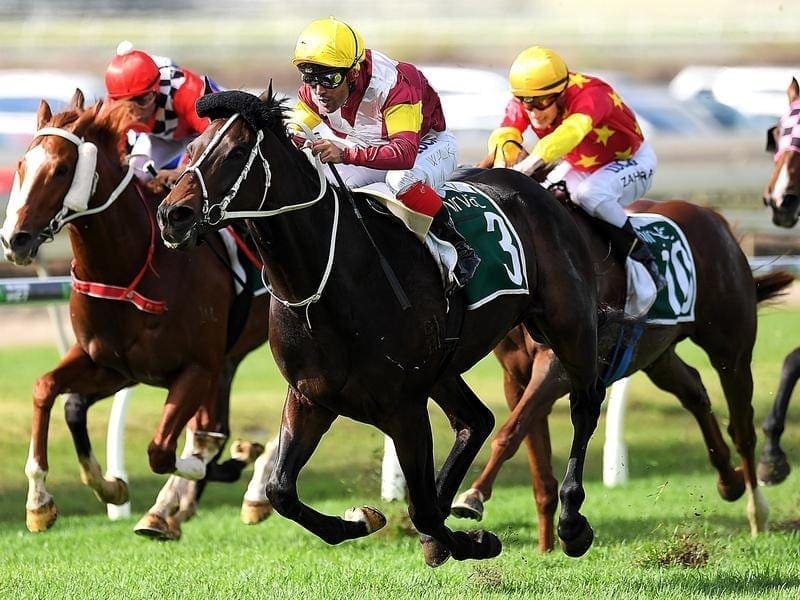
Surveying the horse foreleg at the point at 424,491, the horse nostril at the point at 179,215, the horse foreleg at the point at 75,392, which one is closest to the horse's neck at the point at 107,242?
the horse foreleg at the point at 75,392

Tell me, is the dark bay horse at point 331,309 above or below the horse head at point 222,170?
below

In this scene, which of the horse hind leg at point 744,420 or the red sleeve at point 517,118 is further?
the horse hind leg at point 744,420

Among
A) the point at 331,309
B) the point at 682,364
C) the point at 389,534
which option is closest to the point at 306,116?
the point at 331,309

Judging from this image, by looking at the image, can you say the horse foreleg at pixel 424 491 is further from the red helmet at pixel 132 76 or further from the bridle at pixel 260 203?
the red helmet at pixel 132 76

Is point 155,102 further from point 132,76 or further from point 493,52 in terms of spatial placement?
point 493,52

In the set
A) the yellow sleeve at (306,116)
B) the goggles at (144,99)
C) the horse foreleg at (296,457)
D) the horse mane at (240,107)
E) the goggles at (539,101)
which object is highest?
the horse mane at (240,107)

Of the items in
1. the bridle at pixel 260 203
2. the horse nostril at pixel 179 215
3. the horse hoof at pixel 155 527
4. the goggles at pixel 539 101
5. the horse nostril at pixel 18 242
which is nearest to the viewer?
the horse nostril at pixel 179 215

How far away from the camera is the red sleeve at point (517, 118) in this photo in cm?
654

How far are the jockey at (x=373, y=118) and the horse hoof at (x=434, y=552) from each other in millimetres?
1008

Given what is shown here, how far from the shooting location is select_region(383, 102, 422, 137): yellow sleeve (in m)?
4.82

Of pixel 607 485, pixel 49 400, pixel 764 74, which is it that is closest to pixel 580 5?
pixel 764 74

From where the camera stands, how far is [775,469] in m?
7.23

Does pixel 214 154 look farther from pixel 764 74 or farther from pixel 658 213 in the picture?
pixel 764 74

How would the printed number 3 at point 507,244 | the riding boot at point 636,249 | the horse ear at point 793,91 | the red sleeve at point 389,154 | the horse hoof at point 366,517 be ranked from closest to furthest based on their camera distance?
the red sleeve at point 389,154
the horse hoof at point 366,517
the printed number 3 at point 507,244
the riding boot at point 636,249
the horse ear at point 793,91
